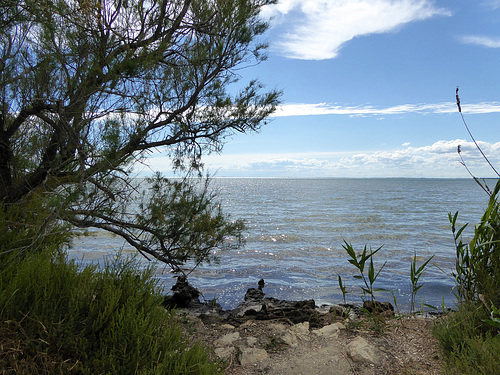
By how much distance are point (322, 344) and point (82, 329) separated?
8.19ft

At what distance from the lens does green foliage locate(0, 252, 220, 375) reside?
92.2 inches

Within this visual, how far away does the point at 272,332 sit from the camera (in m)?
4.30

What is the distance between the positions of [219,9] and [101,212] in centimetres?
321

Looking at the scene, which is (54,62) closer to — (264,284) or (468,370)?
(468,370)

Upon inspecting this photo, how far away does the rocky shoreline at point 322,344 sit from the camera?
10.8 ft

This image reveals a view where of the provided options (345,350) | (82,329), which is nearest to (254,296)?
(345,350)

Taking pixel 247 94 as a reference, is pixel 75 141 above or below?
below

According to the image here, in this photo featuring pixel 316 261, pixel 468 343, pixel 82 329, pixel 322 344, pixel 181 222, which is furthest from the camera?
pixel 316 261

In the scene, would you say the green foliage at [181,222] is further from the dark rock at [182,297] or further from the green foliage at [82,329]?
the dark rock at [182,297]

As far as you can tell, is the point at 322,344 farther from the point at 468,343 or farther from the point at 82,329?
the point at 82,329

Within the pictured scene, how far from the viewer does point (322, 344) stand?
12.5 ft

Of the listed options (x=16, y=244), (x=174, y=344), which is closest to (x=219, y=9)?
(x=16, y=244)

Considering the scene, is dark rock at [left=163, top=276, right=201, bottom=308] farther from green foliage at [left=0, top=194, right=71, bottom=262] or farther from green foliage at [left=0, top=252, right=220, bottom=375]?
green foliage at [left=0, top=252, right=220, bottom=375]

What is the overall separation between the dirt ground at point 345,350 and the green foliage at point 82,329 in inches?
32.6
